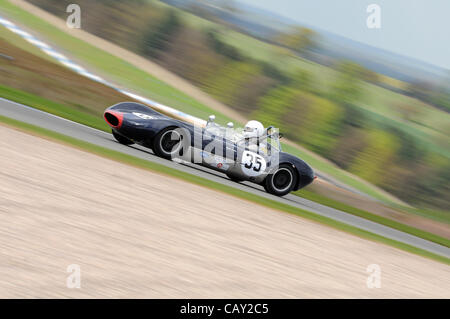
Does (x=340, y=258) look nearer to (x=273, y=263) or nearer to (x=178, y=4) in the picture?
(x=273, y=263)

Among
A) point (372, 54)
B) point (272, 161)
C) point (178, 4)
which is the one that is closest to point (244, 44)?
point (178, 4)

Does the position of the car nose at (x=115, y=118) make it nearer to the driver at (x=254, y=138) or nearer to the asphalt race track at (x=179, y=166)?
the asphalt race track at (x=179, y=166)

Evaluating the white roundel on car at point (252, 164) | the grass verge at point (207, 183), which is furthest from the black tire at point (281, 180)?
the grass verge at point (207, 183)

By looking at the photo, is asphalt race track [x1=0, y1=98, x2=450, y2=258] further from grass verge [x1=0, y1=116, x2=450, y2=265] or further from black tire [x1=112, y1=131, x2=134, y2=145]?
grass verge [x1=0, y1=116, x2=450, y2=265]

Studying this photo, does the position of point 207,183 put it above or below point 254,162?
below

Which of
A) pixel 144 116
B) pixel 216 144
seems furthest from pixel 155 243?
pixel 216 144

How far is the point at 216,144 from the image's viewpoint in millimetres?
9656

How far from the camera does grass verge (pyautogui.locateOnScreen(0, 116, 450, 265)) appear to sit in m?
8.72

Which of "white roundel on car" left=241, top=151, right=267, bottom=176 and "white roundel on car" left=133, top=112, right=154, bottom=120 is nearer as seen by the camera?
"white roundel on car" left=133, top=112, right=154, bottom=120

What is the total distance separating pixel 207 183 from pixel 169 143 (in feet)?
3.18

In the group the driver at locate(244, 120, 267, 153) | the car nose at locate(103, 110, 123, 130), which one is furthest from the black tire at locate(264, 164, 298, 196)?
A: the car nose at locate(103, 110, 123, 130)

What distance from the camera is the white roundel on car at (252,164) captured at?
993 cm

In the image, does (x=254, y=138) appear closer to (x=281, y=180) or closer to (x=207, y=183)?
(x=281, y=180)

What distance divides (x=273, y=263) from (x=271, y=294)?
3.14 ft
